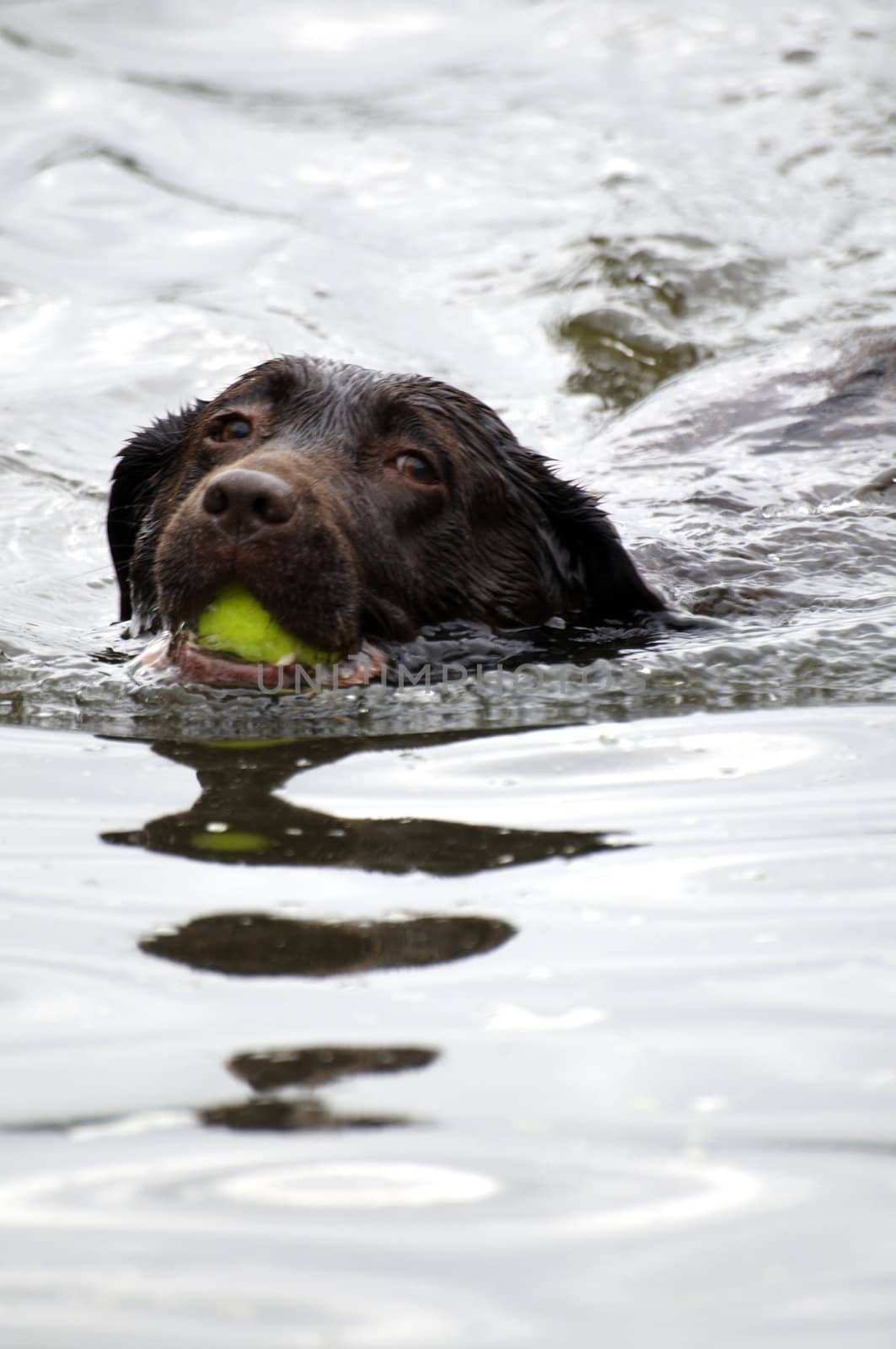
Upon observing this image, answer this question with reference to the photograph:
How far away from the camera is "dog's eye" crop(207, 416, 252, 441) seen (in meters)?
5.20

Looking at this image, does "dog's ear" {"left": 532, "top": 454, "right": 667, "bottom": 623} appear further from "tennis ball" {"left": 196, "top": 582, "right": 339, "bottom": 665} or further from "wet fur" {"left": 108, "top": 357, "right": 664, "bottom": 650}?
"tennis ball" {"left": 196, "top": 582, "right": 339, "bottom": 665}

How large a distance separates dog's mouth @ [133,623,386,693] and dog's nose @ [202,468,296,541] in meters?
0.36

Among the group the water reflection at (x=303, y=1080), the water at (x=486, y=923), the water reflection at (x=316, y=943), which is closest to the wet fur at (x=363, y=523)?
the water at (x=486, y=923)

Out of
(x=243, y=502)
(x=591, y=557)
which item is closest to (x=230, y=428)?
(x=243, y=502)

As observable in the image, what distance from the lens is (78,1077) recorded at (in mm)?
2418

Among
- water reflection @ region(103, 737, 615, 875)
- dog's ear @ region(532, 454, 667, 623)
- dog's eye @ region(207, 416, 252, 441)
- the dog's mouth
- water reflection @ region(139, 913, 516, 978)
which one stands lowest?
water reflection @ region(139, 913, 516, 978)

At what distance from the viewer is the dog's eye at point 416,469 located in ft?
16.9

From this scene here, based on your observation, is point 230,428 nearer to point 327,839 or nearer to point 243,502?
point 243,502

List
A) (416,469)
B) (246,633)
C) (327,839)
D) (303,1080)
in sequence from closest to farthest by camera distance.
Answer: (303,1080), (327,839), (246,633), (416,469)

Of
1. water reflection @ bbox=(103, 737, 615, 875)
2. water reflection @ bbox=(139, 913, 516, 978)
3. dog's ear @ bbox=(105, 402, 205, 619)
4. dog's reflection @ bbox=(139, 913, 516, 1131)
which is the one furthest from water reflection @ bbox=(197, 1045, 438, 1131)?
dog's ear @ bbox=(105, 402, 205, 619)

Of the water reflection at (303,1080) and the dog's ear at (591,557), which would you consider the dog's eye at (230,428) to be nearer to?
the dog's ear at (591,557)

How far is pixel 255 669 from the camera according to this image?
4.61 meters

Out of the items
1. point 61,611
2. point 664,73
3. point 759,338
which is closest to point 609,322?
→ point 759,338

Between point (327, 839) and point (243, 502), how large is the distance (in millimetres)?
1288
